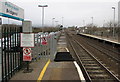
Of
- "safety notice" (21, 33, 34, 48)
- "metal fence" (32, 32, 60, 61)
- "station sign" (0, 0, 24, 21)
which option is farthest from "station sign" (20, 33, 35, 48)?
"metal fence" (32, 32, 60, 61)

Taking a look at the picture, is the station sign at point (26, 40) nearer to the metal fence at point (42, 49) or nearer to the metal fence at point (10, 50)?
the metal fence at point (10, 50)

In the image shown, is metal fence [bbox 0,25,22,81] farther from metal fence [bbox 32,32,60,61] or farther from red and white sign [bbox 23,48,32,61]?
metal fence [bbox 32,32,60,61]

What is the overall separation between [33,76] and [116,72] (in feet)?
18.5

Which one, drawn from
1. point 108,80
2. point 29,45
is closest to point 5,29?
point 29,45

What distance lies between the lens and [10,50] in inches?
256

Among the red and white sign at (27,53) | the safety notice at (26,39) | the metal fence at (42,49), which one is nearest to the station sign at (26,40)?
the safety notice at (26,39)

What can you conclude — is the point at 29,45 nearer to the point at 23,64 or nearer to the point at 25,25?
the point at 25,25

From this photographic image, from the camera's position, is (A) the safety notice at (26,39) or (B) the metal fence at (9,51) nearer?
(B) the metal fence at (9,51)

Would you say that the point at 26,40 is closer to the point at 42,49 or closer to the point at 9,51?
the point at 9,51

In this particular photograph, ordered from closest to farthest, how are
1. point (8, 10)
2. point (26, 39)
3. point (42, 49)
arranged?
1. point (8, 10)
2. point (26, 39)
3. point (42, 49)

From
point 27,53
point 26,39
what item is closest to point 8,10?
point 26,39

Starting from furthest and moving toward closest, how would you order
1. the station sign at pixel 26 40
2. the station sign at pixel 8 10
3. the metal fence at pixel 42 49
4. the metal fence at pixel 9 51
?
1. the metal fence at pixel 42 49
2. the station sign at pixel 26 40
3. the station sign at pixel 8 10
4. the metal fence at pixel 9 51

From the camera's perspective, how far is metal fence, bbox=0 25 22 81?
6.05 m

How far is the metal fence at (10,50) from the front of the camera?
238 inches
